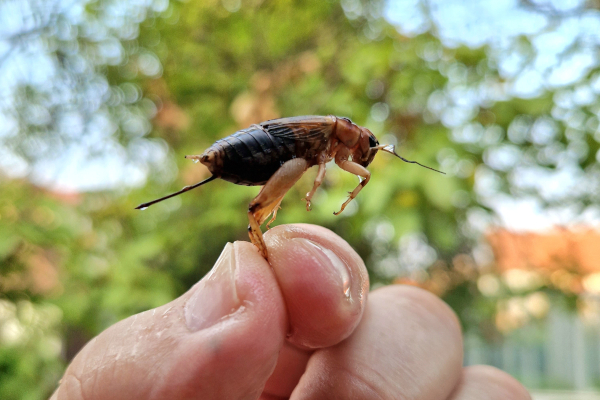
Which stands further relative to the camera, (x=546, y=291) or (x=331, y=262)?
(x=546, y=291)

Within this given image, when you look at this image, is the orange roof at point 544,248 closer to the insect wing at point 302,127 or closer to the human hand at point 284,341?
the human hand at point 284,341

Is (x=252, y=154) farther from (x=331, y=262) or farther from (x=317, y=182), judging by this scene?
(x=331, y=262)

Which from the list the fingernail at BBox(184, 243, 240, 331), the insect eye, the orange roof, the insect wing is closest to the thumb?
the fingernail at BBox(184, 243, 240, 331)

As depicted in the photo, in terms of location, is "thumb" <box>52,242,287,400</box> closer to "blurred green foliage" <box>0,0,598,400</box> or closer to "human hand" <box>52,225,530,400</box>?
"human hand" <box>52,225,530,400</box>

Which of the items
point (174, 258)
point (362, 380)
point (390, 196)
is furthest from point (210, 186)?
point (362, 380)

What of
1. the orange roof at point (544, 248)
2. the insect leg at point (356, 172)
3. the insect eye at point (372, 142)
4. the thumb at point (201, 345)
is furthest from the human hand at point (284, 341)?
the orange roof at point (544, 248)

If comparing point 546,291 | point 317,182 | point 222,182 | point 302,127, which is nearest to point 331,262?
point 317,182

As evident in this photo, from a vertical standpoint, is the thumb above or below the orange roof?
above
